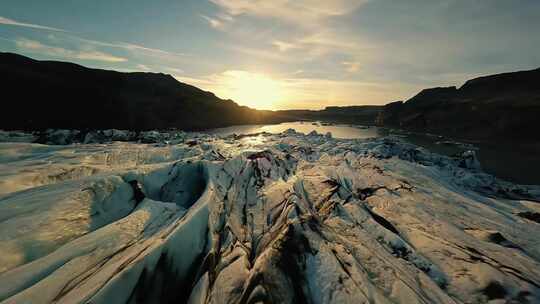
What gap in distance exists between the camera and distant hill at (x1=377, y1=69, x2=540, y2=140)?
139 ft

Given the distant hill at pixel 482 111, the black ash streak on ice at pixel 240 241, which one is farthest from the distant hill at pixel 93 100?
the distant hill at pixel 482 111

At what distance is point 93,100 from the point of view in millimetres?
43750

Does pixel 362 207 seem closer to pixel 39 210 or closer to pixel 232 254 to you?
pixel 232 254

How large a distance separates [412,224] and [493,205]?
4945mm

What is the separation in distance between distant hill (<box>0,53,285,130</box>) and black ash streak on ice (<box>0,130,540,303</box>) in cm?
3600

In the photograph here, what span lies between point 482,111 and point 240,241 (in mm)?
62969

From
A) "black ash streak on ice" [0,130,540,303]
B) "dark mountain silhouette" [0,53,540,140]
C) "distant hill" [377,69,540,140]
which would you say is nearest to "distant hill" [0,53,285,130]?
"dark mountain silhouette" [0,53,540,140]

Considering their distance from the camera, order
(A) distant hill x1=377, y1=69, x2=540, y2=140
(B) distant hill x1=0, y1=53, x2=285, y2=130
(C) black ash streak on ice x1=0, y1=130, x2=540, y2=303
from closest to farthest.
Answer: (C) black ash streak on ice x1=0, y1=130, x2=540, y2=303, (B) distant hill x1=0, y1=53, x2=285, y2=130, (A) distant hill x1=377, y1=69, x2=540, y2=140

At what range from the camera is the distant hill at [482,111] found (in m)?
42.4

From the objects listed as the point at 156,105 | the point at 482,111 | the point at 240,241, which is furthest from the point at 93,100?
the point at 482,111

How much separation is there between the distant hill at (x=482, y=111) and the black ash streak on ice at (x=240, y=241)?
48.7 m

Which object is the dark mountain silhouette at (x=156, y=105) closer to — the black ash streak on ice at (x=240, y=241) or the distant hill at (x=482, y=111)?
the distant hill at (x=482, y=111)

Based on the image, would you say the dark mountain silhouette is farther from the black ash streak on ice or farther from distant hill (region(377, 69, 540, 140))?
the black ash streak on ice

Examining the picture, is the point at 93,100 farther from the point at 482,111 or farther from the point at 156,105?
the point at 482,111
